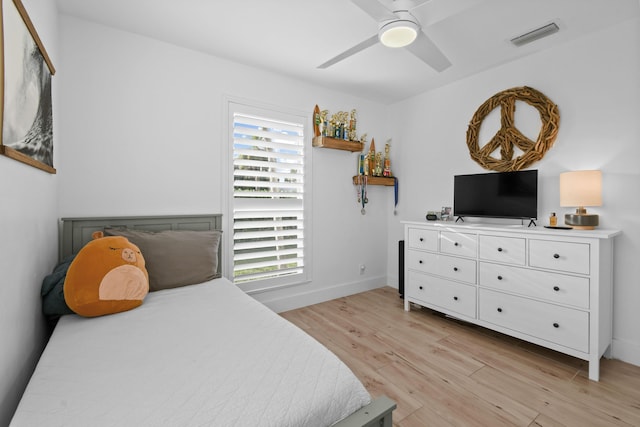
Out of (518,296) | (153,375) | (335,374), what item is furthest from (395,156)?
(153,375)

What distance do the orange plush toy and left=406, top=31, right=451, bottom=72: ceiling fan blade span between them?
2.25 m

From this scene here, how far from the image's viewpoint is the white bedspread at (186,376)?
85 centimetres

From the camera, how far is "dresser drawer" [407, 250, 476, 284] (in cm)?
262

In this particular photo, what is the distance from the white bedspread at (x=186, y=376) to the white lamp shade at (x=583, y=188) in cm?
219

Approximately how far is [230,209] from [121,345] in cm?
167

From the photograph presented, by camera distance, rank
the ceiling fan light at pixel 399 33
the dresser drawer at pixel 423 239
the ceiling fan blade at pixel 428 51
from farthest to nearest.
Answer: the dresser drawer at pixel 423 239
the ceiling fan blade at pixel 428 51
the ceiling fan light at pixel 399 33

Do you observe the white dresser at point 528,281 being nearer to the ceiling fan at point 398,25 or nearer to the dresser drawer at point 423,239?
the dresser drawer at point 423,239

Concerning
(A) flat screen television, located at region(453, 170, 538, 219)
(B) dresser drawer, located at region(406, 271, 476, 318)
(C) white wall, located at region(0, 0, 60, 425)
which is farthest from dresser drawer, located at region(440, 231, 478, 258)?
(C) white wall, located at region(0, 0, 60, 425)

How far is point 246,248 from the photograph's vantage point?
2.87 meters

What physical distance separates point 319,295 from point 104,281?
227 cm

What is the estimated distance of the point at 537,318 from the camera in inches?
86.8

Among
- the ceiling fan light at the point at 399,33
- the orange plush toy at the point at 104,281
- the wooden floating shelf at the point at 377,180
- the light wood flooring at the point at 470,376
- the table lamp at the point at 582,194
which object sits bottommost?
the light wood flooring at the point at 470,376

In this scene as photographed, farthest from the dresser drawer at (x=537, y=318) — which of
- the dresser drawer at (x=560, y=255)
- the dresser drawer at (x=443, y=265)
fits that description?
the dresser drawer at (x=560, y=255)

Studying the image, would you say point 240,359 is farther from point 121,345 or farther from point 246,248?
point 246,248
